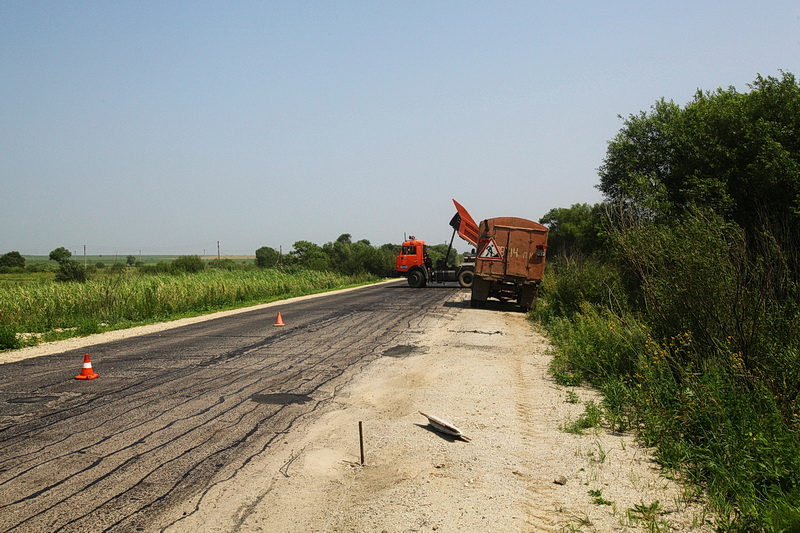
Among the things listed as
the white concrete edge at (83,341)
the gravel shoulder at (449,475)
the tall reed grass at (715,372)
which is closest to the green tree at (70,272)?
the white concrete edge at (83,341)

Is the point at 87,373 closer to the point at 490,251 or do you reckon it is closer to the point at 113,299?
the point at 113,299

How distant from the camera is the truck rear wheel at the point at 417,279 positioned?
123ft

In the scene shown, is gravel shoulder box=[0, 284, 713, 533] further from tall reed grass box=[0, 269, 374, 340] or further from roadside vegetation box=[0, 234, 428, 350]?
tall reed grass box=[0, 269, 374, 340]

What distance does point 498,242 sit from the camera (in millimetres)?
21547

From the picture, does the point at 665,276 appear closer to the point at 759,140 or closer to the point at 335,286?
the point at 759,140

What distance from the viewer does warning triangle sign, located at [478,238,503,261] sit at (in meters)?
21.5

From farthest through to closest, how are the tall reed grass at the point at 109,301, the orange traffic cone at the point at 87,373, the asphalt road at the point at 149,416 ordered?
the tall reed grass at the point at 109,301 < the orange traffic cone at the point at 87,373 < the asphalt road at the point at 149,416

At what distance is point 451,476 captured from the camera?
5504mm

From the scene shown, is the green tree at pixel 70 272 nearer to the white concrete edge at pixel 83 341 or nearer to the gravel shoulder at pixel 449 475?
the white concrete edge at pixel 83 341

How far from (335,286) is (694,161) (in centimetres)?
3137

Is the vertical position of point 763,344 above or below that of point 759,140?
below

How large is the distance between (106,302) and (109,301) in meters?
0.11

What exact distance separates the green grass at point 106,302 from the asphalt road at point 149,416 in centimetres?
395

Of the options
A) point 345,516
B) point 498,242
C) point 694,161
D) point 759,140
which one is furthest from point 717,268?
point 498,242
